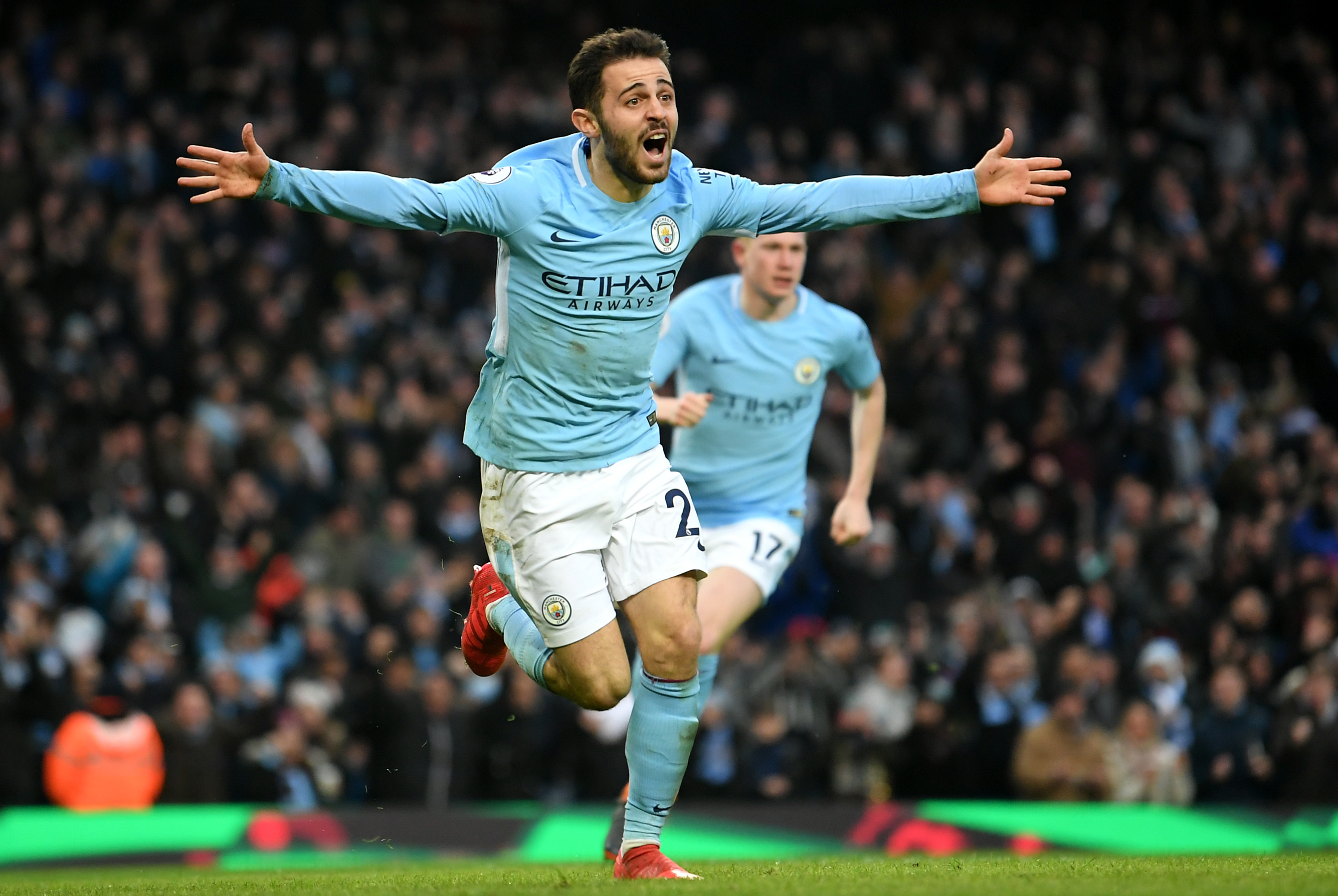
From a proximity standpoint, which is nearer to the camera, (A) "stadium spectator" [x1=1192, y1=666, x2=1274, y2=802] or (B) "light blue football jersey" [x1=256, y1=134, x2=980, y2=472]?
(B) "light blue football jersey" [x1=256, y1=134, x2=980, y2=472]

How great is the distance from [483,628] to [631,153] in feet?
7.73

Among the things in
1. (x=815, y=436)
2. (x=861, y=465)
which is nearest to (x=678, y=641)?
(x=861, y=465)

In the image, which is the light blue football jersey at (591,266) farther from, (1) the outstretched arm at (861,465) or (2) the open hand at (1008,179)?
(1) the outstretched arm at (861,465)

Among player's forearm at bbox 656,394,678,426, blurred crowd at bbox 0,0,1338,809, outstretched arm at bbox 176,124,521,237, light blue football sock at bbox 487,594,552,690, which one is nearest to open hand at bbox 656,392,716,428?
player's forearm at bbox 656,394,678,426

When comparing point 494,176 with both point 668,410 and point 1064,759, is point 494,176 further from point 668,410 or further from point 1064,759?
point 1064,759

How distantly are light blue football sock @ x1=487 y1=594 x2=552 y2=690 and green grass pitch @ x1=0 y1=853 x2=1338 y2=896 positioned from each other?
0.84m

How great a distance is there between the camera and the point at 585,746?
43.0 ft

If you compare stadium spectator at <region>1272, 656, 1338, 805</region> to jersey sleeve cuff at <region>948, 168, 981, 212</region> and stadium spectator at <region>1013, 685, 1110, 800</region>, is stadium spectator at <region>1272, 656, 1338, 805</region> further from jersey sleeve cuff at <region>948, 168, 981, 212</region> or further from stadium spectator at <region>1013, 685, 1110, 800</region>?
jersey sleeve cuff at <region>948, 168, 981, 212</region>

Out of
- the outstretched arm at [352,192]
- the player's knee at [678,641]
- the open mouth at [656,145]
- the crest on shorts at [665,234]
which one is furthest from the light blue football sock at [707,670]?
the outstretched arm at [352,192]

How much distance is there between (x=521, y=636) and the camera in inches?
289

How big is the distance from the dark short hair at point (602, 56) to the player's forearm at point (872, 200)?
723 mm

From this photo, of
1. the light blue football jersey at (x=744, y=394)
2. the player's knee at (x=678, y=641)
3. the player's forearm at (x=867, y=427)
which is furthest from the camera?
the player's forearm at (x=867, y=427)

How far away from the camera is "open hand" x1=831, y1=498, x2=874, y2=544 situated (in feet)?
28.7

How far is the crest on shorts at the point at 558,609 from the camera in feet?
22.1
